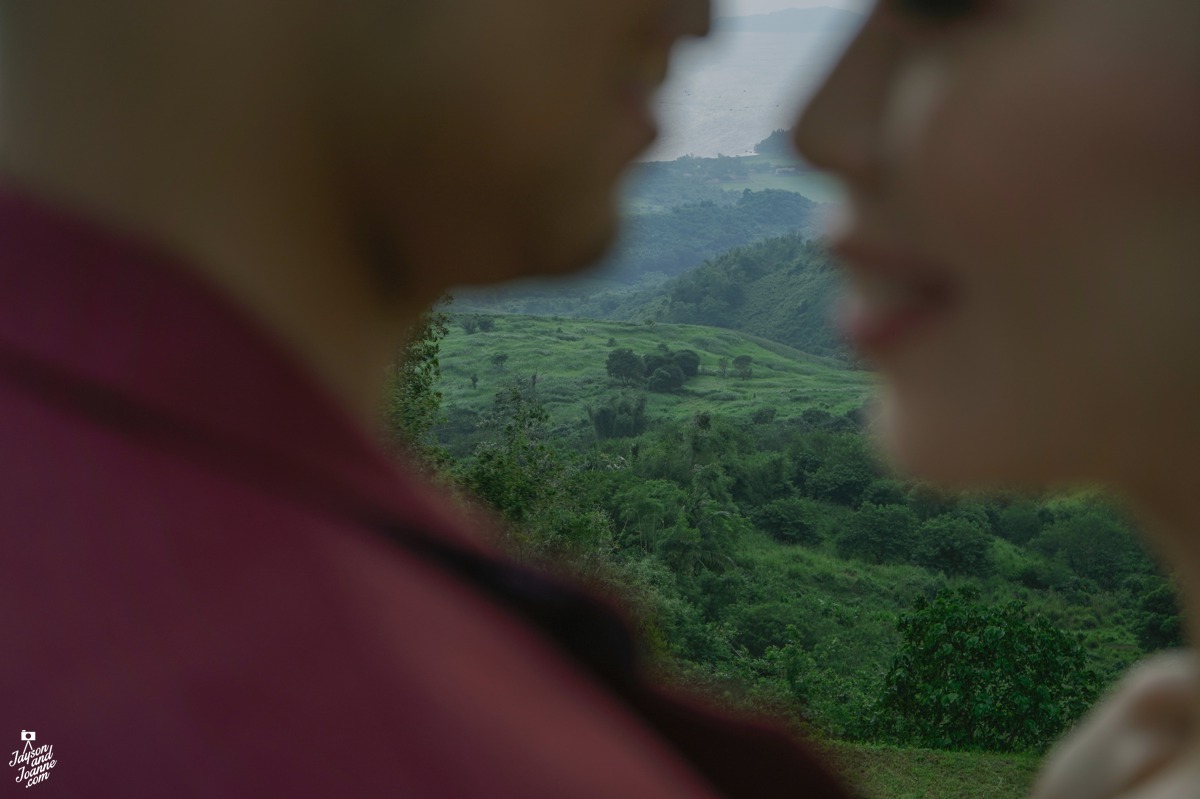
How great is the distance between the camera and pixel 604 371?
47.8ft

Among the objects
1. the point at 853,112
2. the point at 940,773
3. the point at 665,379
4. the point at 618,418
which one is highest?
the point at 665,379

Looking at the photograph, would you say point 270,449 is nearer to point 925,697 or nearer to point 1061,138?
point 1061,138

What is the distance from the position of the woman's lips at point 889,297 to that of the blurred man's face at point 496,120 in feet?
0.55

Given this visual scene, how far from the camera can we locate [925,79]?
46 cm

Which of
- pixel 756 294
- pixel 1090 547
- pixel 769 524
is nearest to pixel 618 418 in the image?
pixel 756 294

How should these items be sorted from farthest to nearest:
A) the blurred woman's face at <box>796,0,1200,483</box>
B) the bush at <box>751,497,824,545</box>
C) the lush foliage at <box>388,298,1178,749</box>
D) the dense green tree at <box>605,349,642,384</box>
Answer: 1. the dense green tree at <box>605,349,642,384</box>
2. the bush at <box>751,497,824,545</box>
3. the lush foliage at <box>388,298,1178,749</box>
4. the blurred woman's face at <box>796,0,1200,483</box>

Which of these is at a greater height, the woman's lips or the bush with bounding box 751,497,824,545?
the bush with bounding box 751,497,824,545

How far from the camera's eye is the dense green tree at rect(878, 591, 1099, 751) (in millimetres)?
3754

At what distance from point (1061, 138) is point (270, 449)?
14.3 inches

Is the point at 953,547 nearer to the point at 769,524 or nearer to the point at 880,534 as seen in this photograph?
the point at 880,534

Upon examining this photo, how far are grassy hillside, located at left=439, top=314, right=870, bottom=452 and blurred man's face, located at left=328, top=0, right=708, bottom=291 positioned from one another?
10794mm
